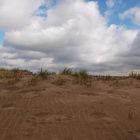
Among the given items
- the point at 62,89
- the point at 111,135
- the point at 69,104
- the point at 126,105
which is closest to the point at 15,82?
the point at 62,89

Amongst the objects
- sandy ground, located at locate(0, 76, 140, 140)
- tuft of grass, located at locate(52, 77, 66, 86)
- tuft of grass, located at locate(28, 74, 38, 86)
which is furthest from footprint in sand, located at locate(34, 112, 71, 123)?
tuft of grass, located at locate(28, 74, 38, 86)

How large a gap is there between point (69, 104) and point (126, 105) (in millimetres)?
1409

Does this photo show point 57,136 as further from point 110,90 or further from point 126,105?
point 110,90

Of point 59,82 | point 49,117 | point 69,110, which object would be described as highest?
point 59,82

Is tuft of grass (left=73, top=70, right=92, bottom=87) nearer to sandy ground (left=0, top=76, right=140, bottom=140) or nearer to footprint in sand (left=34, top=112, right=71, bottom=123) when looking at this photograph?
sandy ground (left=0, top=76, right=140, bottom=140)

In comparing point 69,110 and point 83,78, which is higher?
point 83,78

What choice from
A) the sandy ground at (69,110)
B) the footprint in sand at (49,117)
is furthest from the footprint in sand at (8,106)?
the footprint in sand at (49,117)

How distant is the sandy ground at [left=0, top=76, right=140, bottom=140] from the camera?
711 cm

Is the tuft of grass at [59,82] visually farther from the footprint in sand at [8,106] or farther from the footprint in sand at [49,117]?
the footprint in sand at [49,117]

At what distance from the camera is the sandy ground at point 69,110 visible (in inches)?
280

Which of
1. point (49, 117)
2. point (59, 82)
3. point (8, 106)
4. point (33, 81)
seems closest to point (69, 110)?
point (49, 117)

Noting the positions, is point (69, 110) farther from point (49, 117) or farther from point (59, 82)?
point (59, 82)

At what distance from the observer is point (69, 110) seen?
8.27m

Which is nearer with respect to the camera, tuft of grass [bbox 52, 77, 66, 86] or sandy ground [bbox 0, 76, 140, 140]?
sandy ground [bbox 0, 76, 140, 140]
